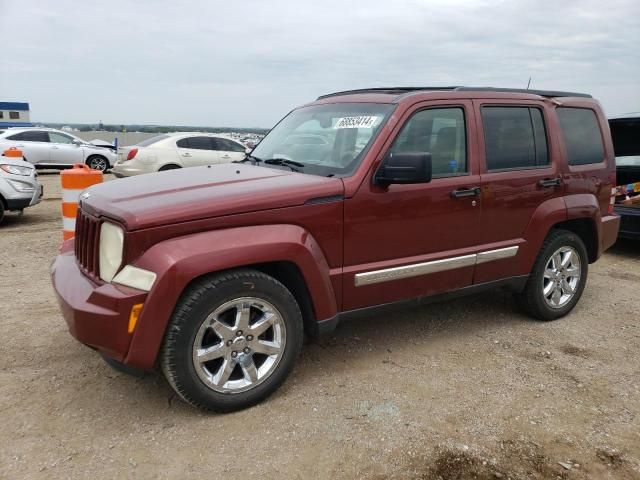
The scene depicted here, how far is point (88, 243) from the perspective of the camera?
10.4ft

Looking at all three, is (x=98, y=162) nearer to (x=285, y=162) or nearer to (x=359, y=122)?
(x=285, y=162)

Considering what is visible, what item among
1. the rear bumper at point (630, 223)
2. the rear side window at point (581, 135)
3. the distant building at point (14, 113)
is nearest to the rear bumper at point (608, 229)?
the rear side window at point (581, 135)

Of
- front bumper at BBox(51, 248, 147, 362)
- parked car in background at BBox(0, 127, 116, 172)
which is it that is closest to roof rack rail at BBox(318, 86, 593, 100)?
front bumper at BBox(51, 248, 147, 362)

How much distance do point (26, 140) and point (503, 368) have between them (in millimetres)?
17462

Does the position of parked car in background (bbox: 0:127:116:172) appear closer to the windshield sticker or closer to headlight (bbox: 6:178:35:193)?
headlight (bbox: 6:178:35:193)

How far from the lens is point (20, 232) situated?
7859 millimetres

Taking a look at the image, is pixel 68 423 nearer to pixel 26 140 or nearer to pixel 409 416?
pixel 409 416

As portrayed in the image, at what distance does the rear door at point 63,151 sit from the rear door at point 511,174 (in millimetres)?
16363

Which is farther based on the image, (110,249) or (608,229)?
(608,229)

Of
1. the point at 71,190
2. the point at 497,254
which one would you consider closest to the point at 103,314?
the point at 71,190

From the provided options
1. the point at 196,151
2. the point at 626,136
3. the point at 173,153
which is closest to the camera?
the point at 626,136

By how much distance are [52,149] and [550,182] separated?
16.8 metres

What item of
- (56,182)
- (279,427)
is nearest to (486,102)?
(279,427)

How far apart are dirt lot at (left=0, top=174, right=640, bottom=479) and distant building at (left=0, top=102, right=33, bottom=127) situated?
4622 cm
